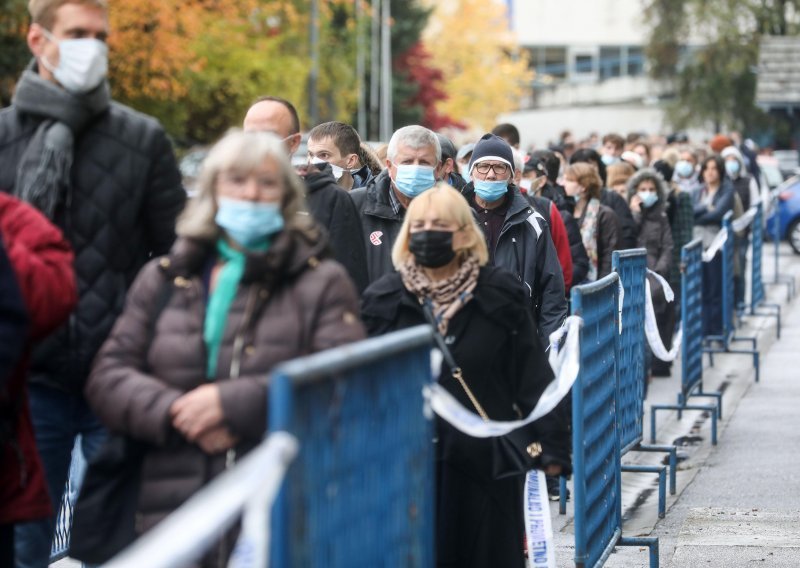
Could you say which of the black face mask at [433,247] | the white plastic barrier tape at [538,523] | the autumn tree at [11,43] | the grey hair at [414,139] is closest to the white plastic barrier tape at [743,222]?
the grey hair at [414,139]

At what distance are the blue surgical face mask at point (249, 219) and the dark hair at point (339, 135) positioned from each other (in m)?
3.87

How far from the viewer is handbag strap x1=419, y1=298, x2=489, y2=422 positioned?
5906 mm

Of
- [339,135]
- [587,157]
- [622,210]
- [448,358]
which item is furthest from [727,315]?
[448,358]

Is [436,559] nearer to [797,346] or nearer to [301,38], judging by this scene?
[797,346]

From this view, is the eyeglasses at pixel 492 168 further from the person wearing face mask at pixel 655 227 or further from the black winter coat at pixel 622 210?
the person wearing face mask at pixel 655 227

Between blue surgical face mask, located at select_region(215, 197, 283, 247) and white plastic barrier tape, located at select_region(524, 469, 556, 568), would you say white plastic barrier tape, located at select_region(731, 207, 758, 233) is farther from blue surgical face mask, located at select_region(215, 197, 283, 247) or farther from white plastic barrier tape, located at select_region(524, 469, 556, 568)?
blue surgical face mask, located at select_region(215, 197, 283, 247)

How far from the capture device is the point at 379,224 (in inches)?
303

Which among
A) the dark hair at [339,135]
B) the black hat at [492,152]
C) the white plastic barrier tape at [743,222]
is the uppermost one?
the dark hair at [339,135]

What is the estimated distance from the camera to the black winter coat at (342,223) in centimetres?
694

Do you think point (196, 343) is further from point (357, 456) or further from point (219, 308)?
point (357, 456)

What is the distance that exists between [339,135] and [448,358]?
9.08 ft

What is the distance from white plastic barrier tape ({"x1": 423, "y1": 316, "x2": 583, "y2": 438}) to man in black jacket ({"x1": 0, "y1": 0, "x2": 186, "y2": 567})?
1.02 meters

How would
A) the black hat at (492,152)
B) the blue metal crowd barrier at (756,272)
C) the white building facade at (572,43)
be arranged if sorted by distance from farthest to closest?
the white building facade at (572,43) < the blue metal crowd barrier at (756,272) < the black hat at (492,152)

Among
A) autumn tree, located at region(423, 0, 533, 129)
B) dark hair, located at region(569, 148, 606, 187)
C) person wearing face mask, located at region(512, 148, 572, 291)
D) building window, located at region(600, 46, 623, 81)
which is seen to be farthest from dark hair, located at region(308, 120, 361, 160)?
building window, located at region(600, 46, 623, 81)
